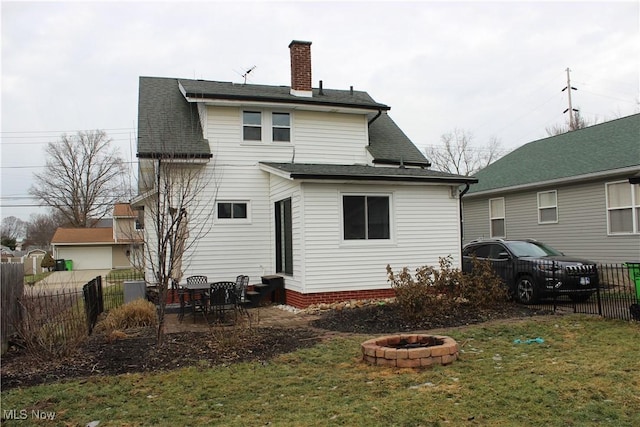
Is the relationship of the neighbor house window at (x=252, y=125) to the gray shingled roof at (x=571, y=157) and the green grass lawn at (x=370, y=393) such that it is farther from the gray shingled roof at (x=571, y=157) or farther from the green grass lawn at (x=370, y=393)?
the gray shingled roof at (x=571, y=157)

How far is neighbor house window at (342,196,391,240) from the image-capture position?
13148 mm

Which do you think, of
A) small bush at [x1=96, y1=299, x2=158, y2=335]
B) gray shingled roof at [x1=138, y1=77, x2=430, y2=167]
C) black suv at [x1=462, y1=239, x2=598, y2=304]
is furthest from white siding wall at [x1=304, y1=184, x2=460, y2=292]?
small bush at [x1=96, y1=299, x2=158, y2=335]

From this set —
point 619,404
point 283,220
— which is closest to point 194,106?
point 283,220

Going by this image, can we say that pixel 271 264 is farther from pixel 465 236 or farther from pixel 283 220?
pixel 465 236

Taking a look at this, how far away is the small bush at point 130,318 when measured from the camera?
404 inches

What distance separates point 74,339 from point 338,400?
4621 millimetres

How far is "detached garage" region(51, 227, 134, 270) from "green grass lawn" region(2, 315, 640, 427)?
39345mm

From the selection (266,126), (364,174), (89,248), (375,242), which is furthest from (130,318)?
(89,248)

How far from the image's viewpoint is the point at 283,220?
14.6m

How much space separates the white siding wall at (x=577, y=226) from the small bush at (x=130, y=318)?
1370 cm

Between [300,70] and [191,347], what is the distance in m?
11.6

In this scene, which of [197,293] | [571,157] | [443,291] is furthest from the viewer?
[571,157]

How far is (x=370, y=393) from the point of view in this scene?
5.56 m

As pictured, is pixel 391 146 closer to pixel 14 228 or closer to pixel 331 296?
pixel 331 296
